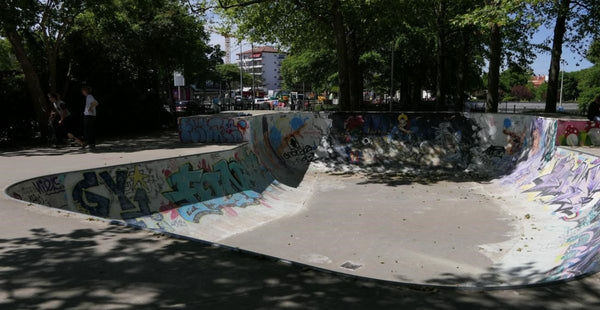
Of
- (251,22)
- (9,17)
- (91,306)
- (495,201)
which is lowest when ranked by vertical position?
(495,201)

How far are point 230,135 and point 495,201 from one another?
28.9 feet

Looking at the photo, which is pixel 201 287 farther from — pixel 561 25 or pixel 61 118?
pixel 561 25

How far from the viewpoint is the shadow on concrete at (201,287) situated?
11.2ft

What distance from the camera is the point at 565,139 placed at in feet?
42.7

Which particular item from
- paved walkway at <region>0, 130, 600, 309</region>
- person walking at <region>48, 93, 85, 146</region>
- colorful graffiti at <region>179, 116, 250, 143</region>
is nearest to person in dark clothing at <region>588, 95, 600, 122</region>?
colorful graffiti at <region>179, 116, 250, 143</region>

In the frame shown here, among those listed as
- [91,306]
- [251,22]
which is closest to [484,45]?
[251,22]

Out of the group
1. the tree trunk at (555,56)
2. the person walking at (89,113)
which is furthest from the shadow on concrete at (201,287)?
the tree trunk at (555,56)

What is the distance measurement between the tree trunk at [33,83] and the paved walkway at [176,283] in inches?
448

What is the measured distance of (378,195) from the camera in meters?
12.7

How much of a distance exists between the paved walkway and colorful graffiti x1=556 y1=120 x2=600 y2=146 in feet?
34.7

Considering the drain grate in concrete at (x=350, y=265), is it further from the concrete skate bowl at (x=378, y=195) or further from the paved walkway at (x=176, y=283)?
the paved walkway at (x=176, y=283)

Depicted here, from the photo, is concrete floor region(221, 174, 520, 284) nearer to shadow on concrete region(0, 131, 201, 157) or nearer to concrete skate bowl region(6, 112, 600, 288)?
concrete skate bowl region(6, 112, 600, 288)

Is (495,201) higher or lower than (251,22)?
lower

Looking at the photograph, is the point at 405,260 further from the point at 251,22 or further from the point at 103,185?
the point at 251,22
